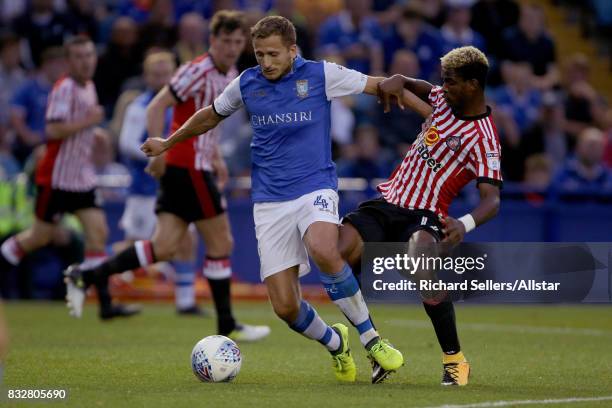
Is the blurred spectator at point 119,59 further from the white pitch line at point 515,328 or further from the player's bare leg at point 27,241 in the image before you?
the white pitch line at point 515,328

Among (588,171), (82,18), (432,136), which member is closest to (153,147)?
(432,136)

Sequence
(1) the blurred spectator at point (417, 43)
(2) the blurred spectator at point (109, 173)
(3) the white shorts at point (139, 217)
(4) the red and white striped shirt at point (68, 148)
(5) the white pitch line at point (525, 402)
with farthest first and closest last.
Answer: (1) the blurred spectator at point (417, 43) → (2) the blurred spectator at point (109, 173) → (3) the white shorts at point (139, 217) → (4) the red and white striped shirt at point (68, 148) → (5) the white pitch line at point (525, 402)

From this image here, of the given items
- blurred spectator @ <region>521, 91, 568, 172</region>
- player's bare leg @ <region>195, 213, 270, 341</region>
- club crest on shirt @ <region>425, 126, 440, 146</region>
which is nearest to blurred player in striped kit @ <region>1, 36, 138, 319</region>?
player's bare leg @ <region>195, 213, 270, 341</region>

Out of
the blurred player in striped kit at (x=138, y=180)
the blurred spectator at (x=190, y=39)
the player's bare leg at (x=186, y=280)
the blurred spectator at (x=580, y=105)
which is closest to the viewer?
the player's bare leg at (x=186, y=280)

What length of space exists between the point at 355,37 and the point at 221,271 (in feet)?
27.9

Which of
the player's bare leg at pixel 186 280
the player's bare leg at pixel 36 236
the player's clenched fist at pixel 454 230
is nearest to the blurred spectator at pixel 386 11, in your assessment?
the player's bare leg at pixel 186 280

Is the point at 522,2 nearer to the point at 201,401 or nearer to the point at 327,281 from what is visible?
the point at 327,281

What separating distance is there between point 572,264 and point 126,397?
3.02 m

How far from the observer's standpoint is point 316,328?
26.9ft

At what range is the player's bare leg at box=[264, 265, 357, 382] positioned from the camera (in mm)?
8125

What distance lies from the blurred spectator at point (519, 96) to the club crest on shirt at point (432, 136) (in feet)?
36.2

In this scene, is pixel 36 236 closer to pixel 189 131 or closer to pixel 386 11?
pixel 189 131

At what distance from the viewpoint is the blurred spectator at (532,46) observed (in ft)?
64.6

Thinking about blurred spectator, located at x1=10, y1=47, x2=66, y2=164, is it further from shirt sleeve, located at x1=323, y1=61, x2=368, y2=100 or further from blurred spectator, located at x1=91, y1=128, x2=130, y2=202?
shirt sleeve, located at x1=323, y1=61, x2=368, y2=100
